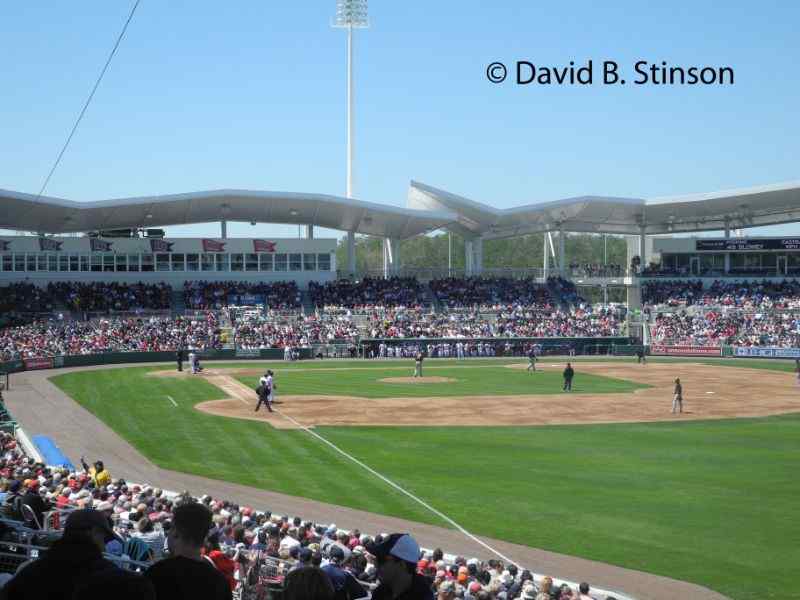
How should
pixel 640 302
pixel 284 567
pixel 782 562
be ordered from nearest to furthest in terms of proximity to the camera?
pixel 284 567 → pixel 782 562 → pixel 640 302

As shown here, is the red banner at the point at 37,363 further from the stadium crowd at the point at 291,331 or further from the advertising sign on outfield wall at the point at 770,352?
the advertising sign on outfield wall at the point at 770,352

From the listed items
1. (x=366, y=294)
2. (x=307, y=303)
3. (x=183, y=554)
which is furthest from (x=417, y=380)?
(x=183, y=554)

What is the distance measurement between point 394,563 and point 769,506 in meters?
16.0

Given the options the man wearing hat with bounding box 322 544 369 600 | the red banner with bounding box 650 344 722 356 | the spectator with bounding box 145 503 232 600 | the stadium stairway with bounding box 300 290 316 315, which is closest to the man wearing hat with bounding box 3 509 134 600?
the spectator with bounding box 145 503 232 600

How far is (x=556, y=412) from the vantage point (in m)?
34.9

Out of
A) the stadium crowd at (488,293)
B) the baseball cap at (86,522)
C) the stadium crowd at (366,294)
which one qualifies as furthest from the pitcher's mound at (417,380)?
the baseball cap at (86,522)

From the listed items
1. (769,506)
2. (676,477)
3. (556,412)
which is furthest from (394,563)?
(556,412)

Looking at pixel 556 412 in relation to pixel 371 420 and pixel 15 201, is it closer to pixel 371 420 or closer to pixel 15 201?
pixel 371 420

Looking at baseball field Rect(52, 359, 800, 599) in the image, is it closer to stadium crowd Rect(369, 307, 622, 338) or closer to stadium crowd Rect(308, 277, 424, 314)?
stadium crowd Rect(369, 307, 622, 338)

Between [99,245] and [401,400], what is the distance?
4263 cm

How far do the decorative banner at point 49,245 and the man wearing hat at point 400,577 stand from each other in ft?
233

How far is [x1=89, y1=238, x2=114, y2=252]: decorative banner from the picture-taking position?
73125mm

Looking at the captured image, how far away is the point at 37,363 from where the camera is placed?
2162 inches

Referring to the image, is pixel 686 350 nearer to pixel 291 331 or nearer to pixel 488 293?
pixel 488 293
